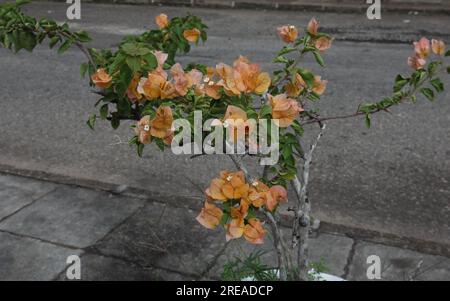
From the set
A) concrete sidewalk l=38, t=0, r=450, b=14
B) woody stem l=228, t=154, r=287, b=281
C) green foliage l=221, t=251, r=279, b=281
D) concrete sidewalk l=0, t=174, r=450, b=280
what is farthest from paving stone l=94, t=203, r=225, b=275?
concrete sidewalk l=38, t=0, r=450, b=14

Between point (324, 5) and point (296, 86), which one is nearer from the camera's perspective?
point (296, 86)

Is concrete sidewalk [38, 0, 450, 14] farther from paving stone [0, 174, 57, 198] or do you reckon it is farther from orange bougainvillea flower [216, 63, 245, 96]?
orange bougainvillea flower [216, 63, 245, 96]

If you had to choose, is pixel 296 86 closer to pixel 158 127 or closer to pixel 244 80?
pixel 244 80

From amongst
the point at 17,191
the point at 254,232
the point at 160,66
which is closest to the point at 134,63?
the point at 160,66

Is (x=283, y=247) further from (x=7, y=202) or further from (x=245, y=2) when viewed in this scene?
(x=245, y=2)

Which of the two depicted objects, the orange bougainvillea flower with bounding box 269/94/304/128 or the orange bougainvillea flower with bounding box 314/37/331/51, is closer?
the orange bougainvillea flower with bounding box 269/94/304/128

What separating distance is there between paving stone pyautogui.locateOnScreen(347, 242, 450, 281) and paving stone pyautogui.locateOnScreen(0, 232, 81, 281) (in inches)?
71.6

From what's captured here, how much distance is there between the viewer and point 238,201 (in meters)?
1.81

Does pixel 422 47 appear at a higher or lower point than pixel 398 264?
higher

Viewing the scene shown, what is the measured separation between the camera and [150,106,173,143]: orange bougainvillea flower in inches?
71.4

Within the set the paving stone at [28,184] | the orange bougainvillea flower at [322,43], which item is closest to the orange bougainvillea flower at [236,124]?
the orange bougainvillea flower at [322,43]

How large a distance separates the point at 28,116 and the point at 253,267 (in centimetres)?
474

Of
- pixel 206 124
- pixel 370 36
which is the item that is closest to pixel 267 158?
pixel 206 124

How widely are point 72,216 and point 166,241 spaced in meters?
0.82
